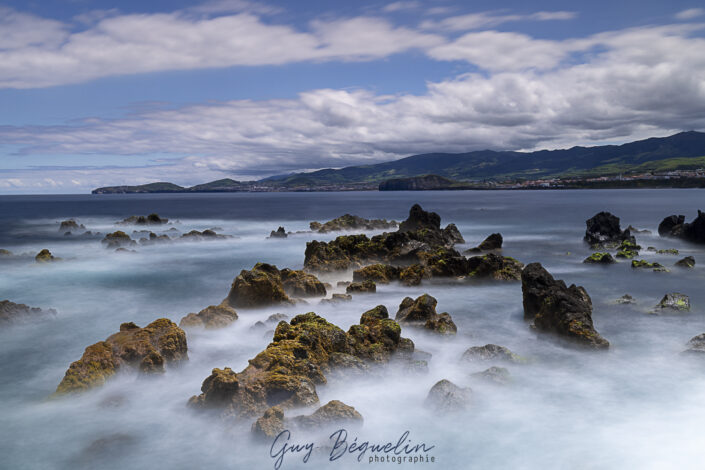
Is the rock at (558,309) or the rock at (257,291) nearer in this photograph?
the rock at (558,309)

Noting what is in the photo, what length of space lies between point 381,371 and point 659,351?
33.9 feet

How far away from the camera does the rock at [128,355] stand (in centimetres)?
1346

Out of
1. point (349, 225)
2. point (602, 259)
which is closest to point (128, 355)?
point (602, 259)

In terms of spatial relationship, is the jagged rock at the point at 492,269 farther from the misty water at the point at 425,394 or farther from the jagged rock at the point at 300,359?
the jagged rock at the point at 300,359

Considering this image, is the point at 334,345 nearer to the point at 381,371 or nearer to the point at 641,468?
the point at 381,371

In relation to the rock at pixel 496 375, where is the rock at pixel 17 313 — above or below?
above

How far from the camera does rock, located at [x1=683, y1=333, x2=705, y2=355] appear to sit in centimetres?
1595

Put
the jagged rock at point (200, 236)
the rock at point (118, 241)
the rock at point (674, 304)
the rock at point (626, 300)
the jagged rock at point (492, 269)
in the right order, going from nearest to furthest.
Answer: the rock at point (674, 304)
the rock at point (626, 300)
the jagged rock at point (492, 269)
the rock at point (118, 241)
the jagged rock at point (200, 236)

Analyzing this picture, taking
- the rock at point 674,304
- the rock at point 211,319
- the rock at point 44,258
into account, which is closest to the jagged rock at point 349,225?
the rock at point 44,258

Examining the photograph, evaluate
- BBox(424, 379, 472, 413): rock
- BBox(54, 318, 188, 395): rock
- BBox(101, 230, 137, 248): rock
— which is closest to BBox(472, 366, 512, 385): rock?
BBox(424, 379, 472, 413): rock

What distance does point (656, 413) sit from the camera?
1239 centimetres

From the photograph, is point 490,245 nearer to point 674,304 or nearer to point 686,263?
point 686,263

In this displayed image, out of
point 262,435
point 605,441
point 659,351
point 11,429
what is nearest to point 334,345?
point 262,435

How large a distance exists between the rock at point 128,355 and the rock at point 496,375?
9739 mm
